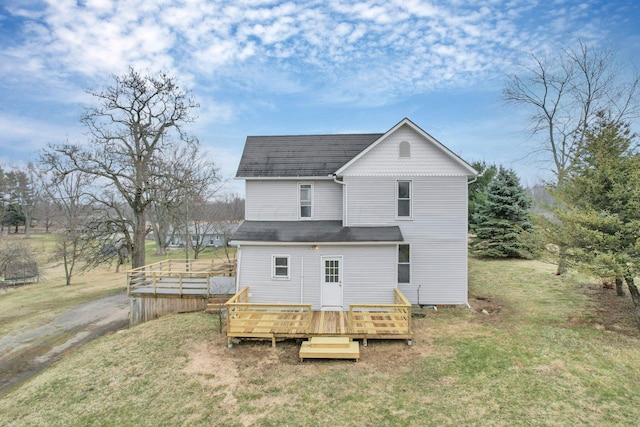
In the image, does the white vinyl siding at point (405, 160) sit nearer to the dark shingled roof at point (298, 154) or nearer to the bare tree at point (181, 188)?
the dark shingled roof at point (298, 154)

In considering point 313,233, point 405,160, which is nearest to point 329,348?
point 313,233

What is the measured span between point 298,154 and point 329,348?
9.03 meters

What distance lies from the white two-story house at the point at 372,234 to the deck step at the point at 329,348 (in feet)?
9.42

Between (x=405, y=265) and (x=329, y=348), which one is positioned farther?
(x=405, y=265)

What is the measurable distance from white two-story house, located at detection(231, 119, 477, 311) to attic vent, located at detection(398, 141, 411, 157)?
4 cm

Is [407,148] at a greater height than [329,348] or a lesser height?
greater

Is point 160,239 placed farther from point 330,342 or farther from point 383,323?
point 383,323

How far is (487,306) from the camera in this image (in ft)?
41.2

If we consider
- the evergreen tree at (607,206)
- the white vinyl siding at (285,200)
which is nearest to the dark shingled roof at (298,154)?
the white vinyl siding at (285,200)

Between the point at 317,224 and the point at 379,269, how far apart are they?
10.8 ft

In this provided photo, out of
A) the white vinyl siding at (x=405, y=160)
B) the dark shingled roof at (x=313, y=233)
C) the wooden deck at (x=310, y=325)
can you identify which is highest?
the white vinyl siding at (x=405, y=160)

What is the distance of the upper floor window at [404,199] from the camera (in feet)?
41.0

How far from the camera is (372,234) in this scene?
11.8 metres

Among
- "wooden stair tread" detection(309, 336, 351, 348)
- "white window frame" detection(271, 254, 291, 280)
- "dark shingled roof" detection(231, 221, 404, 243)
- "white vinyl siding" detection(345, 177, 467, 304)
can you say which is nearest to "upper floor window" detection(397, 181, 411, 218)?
"white vinyl siding" detection(345, 177, 467, 304)
